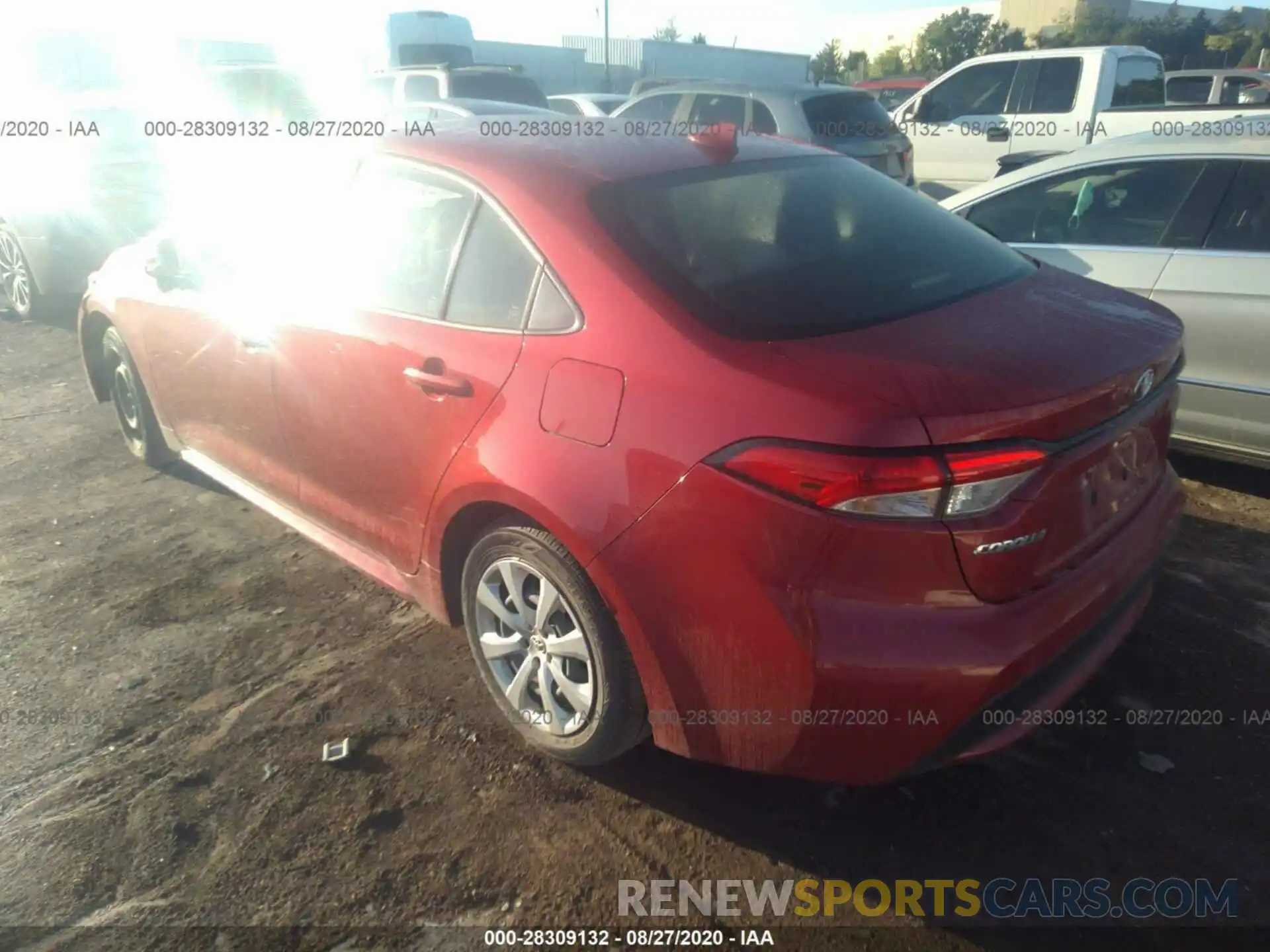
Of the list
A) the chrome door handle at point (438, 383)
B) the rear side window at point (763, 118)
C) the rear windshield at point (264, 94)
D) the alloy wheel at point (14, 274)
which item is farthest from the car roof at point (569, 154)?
the rear windshield at point (264, 94)

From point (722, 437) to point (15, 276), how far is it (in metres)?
8.16

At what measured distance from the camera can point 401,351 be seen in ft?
8.98

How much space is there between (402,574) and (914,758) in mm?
1685

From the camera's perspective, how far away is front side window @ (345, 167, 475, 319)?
275cm

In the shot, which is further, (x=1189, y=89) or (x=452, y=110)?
(x=1189, y=89)

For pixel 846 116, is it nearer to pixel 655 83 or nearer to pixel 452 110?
pixel 655 83

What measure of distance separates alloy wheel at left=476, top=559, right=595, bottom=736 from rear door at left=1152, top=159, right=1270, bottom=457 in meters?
2.94

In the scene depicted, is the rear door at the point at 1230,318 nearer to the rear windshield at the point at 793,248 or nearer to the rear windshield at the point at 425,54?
the rear windshield at the point at 793,248

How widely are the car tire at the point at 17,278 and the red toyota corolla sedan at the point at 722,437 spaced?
5.85 meters

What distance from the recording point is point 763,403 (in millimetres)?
1966

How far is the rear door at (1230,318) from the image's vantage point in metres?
3.78

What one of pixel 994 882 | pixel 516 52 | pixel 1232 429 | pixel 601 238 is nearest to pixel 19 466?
pixel 601 238

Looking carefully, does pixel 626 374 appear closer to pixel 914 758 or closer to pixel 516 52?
pixel 914 758

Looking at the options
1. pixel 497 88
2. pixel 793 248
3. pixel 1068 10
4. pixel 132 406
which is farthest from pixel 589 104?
pixel 1068 10
